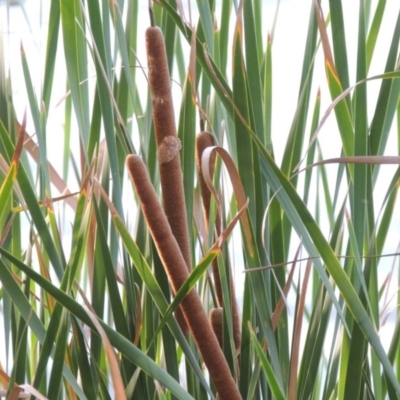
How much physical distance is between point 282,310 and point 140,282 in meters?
0.09

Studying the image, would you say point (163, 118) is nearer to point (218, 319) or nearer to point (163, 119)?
point (163, 119)

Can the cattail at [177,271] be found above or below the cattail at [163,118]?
below

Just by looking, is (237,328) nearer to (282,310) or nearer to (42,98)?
(282,310)

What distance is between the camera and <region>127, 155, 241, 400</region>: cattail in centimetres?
29

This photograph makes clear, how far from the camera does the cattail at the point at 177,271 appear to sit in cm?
29

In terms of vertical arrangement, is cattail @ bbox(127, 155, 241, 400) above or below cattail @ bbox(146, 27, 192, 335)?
below

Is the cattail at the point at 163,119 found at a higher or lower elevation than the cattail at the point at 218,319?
higher

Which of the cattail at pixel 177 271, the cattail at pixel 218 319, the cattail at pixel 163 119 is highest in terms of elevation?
the cattail at pixel 163 119

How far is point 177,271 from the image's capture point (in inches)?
11.9

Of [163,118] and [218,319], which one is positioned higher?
[163,118]

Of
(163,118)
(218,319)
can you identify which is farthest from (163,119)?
(218,319)

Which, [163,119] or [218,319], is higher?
[163,119]

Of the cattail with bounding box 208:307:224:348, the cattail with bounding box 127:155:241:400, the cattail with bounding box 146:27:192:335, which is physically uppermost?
the cattail with bounding box 146:27:192:335

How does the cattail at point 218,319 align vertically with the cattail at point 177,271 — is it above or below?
below
